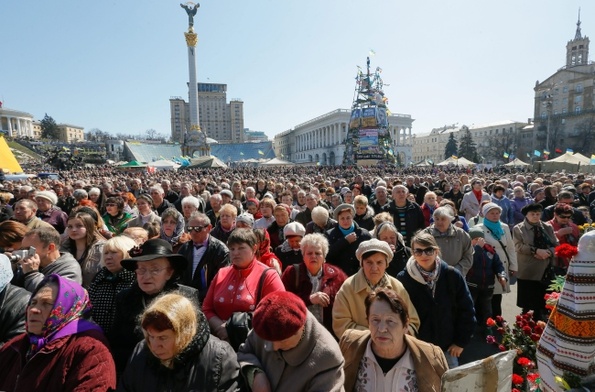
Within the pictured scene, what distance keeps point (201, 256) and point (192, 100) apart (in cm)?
5933

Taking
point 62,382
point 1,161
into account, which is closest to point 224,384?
point 62,382

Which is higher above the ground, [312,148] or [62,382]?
[312,148]

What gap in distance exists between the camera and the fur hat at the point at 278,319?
173 cm

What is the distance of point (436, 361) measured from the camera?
203cm

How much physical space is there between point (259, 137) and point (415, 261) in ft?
567

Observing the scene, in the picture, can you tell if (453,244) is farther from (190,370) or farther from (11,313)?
(11,313)

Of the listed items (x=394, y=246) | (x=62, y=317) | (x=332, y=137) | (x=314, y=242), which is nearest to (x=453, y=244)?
(x=394, y=246)

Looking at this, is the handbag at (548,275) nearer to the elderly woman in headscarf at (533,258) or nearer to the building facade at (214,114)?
the elderly woman in headscarf at (533,258)

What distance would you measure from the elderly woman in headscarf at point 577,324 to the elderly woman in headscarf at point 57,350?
7.66ft

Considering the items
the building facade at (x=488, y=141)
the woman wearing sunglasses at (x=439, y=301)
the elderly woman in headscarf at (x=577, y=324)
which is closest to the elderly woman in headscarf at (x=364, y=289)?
the woman wearing sunglasses at (x=439, y=301)

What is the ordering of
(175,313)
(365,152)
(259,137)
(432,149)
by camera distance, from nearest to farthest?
(175,313) → (365,152) → (432,149) → (259,137)

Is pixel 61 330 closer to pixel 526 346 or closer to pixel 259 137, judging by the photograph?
pixel 526 346

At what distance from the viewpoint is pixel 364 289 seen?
2781 mm

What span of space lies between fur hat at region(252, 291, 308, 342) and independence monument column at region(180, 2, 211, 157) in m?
59.8
